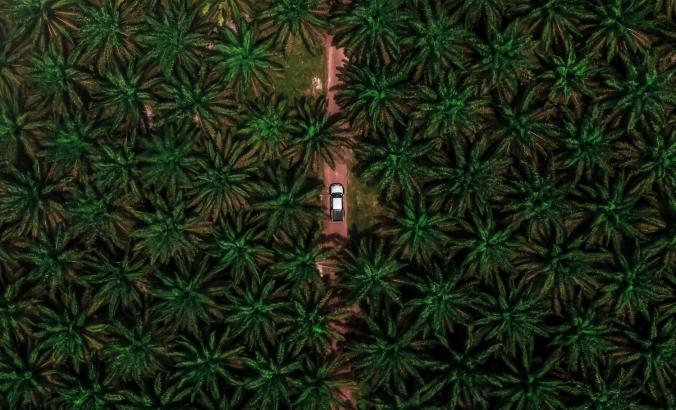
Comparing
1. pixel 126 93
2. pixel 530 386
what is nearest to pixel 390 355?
pixel 530 386

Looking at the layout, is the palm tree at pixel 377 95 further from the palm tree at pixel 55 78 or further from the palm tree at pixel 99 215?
the palm tree at pixel 55 78

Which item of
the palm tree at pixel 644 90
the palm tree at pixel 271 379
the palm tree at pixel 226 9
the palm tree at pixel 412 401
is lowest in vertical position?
the palm tree at pixel 412 401

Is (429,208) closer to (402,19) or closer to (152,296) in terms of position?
(402,19)

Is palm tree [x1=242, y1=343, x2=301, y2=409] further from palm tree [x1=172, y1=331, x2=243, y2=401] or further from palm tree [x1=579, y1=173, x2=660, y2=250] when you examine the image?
palm tree [x1=579, y1=173, x2=660, y2=250]

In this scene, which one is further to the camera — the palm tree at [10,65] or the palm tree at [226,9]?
the palm tree at [226,9]

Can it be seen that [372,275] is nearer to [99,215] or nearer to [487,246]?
[487,246]

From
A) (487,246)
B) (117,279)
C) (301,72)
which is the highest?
(301,72)

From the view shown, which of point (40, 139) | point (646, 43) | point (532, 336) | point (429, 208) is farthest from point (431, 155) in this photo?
point (40, 139)

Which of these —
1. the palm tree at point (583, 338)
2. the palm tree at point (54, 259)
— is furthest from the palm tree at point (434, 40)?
the palm tree at point (54, 259)
